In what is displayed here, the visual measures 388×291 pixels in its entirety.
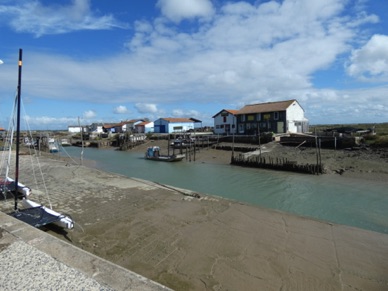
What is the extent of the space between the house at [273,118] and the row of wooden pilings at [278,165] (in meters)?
12.1

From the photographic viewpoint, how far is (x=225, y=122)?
52094 millimetres

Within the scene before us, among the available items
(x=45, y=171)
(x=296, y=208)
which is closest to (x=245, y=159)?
(x=296, y=208)

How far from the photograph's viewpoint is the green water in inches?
543

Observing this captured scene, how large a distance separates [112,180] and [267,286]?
13.1 m

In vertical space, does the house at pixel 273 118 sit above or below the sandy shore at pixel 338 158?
above

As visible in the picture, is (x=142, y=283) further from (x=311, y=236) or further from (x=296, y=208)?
(x=296, y=208)

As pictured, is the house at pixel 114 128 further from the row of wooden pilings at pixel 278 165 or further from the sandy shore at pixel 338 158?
the row of wooden pilings at pixel 278 165

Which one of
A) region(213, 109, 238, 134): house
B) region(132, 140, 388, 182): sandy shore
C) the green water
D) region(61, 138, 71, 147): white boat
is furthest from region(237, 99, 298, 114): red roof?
region(61, 138, 71, 147): white boat

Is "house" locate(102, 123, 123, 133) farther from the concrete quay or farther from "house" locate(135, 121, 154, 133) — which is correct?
the concrete quay

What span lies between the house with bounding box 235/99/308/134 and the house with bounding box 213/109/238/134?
1176 mm

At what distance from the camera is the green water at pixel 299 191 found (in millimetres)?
13789

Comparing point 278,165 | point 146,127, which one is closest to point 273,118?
point 278,165

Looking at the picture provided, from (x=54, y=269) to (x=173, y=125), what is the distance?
6457 centimetres

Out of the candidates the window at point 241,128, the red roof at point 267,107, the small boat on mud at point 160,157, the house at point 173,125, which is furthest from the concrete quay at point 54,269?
the house at point 173,125
